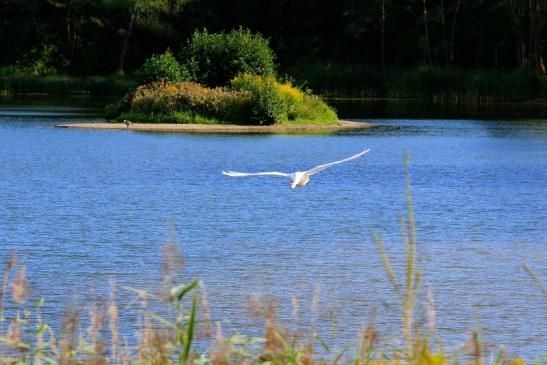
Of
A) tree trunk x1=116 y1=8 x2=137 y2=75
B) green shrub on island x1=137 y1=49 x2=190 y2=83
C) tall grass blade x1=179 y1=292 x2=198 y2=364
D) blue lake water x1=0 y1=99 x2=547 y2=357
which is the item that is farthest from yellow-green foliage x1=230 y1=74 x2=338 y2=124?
tall grass blade x1=179 y1=292 x2=198 y2=364

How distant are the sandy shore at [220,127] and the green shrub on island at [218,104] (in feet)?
2.22

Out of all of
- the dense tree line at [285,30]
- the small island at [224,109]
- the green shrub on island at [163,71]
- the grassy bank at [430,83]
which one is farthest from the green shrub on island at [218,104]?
the dense tree line at [285,30]

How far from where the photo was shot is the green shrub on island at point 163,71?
155 feet

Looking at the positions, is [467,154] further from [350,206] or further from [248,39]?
[248,39]

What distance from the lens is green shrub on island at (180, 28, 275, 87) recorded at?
48688mm

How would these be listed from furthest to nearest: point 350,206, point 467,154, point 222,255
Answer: point 467,154 → point 350,206 → point 222,255

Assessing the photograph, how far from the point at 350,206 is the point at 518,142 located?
17.5 m

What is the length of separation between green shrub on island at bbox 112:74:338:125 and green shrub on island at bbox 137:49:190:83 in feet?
7.69

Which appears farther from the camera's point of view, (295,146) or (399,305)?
(295,146)

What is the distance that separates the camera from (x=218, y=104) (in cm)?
4412

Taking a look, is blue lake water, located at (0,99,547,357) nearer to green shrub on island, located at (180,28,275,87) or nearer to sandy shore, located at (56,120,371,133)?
sandy shore, located at (56,120,371,133)

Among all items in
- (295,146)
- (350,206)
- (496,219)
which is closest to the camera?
(496,219)

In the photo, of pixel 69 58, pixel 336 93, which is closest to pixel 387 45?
pixel 336 93

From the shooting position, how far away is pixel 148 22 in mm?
77625
